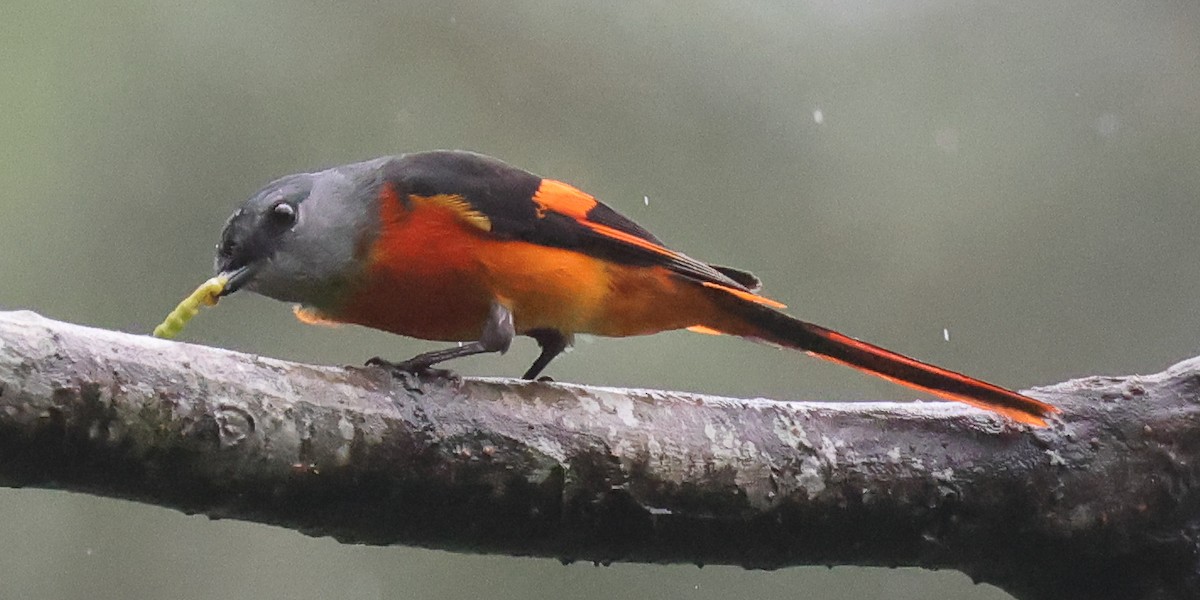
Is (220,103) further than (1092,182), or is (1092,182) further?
(1092,182)

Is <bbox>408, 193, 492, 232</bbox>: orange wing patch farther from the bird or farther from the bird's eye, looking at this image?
the bird's eye

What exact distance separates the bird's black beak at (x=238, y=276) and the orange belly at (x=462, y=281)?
144 millimetres

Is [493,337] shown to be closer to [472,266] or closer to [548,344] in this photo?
[472,266]

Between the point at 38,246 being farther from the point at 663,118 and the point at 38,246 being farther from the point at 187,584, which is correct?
the point at 663,118

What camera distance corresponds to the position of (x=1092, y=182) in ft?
10.2

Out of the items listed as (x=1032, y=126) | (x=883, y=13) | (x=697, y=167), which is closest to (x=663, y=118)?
(x=697, y=167)

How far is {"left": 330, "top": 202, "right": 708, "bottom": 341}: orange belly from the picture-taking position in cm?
186

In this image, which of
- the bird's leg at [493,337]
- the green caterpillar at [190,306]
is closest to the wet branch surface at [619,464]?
the bird's leg at [493,337]

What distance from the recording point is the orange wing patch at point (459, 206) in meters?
1.89

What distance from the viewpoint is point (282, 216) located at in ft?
6.22

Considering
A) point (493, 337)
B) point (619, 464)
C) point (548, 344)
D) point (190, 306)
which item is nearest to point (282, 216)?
point (190, 306)

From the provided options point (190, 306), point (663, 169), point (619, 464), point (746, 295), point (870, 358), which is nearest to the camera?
point (619, 464)

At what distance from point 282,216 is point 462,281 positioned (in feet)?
1.00

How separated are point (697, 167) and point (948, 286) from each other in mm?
686
